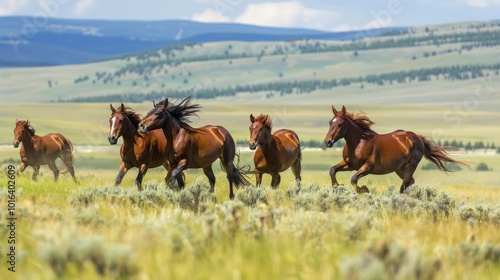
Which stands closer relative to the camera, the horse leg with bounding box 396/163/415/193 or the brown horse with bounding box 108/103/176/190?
the brown horse with bounding box 108/103/176/190

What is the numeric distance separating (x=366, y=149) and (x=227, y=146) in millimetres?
2756

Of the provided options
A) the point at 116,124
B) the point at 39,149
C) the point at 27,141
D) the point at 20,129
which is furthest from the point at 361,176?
the point at 39,149

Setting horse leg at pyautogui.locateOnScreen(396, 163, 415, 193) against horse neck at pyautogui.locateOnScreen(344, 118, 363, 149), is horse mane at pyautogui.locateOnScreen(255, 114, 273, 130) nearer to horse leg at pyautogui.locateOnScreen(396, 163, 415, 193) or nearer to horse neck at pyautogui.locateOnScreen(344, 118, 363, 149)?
horse neck at pyautogui.locateOnScreen(344, 118, 363, 149)

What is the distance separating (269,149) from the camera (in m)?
18.2

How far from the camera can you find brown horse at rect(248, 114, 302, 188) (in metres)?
17.5

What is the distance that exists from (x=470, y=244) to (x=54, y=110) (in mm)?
135920

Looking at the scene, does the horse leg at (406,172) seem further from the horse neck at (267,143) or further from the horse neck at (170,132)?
the horse neck at (170,132)

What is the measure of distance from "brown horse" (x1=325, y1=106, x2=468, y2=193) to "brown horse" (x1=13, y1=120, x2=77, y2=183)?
7.08m

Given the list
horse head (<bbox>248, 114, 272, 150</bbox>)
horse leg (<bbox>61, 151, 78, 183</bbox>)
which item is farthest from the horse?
horse leg (<bbox>61, 151, 78, 183</bbox>)

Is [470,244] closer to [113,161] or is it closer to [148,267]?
[148,267]

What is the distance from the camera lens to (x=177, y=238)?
7.30 meters

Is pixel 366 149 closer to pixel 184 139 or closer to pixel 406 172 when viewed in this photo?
pixel 406 172

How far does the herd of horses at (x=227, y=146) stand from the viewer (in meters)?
17.2

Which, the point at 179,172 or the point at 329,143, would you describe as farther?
the point at 179,172
